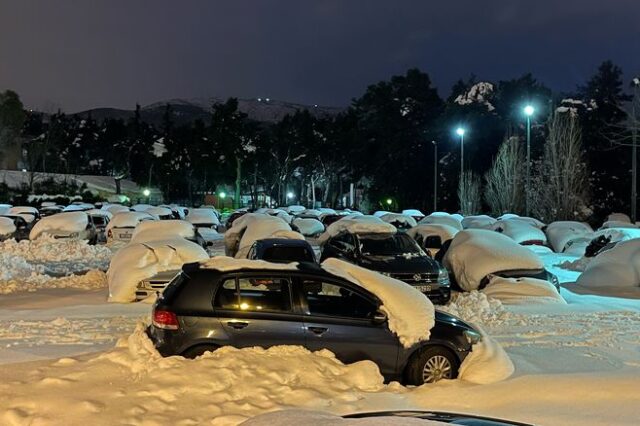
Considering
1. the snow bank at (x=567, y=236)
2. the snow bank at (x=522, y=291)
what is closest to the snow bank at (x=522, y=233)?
the snow bank at (x=567, y=236)

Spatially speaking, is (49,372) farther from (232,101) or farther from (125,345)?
(232,101)

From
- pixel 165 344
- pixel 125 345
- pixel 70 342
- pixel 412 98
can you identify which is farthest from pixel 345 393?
pixel 412 98

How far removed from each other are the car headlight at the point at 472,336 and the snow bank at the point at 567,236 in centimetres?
1939

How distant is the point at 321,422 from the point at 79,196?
71254 mm

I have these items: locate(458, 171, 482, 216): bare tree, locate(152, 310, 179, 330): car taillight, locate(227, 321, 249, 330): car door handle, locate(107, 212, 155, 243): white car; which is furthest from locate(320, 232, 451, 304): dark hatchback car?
locate(458, 171, 482, 216): bare tree

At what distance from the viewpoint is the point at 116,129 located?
99.0 metres

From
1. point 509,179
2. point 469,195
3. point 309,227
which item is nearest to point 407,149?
point 469,195

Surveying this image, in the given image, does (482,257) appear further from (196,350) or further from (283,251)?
(196,350)

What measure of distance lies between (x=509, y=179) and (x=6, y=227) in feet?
111

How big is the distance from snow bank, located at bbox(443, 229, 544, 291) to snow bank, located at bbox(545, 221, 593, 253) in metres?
11.1

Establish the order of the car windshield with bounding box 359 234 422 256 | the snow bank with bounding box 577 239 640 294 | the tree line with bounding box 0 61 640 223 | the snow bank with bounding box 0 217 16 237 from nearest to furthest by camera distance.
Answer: the car windshield with bounding box 359 234 422 256 < the snow bank with bounding box 577 239 640 294 < the snow bank with bounding box 0 217 16 237 < the tree line with bounding box 0 61 640 223

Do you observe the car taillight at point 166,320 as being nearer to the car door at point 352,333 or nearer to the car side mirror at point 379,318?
the car door at point 352,333

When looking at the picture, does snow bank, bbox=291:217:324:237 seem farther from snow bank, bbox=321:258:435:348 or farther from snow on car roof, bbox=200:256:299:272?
snow on car roof, bbox=200:256:299:272

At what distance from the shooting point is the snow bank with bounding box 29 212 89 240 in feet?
83.7
